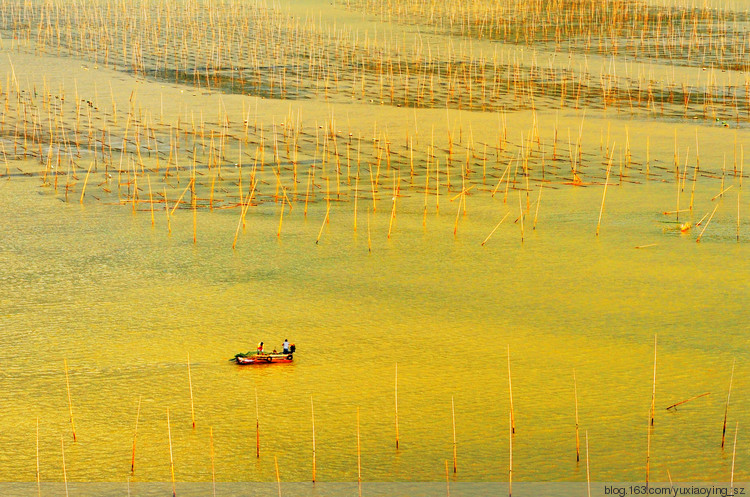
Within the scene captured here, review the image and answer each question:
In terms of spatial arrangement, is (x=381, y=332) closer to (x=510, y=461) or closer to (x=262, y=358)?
(x=262, y=358)

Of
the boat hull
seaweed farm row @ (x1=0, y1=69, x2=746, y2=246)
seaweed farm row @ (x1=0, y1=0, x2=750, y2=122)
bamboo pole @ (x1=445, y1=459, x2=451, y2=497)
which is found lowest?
bamboo pole @ (x1=445, y1=459, x2=451, y2=497)

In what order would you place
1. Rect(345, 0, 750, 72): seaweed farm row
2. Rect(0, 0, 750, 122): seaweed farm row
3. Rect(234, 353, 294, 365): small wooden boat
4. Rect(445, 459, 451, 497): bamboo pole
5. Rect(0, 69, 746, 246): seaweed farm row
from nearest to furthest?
Rect(445, 459, 451, 497): bamboo pole → Rect(234, 353, 294, 365): small wooden boat → Rect(0, 69, 746, 246): seaweed farm row → Rect(0, 0, 750, 122): seaweed farm row → Rect(345, 0, 750, 72): seaweed farm row

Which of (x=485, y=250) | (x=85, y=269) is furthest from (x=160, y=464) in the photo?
(x=485, y=250)

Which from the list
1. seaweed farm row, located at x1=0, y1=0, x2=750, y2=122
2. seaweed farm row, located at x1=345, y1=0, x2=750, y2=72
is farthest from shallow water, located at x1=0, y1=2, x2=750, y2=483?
seaweed farm row, located at x1=345, y1=0, x2=750, y2=72

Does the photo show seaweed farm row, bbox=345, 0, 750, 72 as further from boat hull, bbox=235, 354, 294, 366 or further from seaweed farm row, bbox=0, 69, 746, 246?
boat hull, bbox=235, 354, 294, 366

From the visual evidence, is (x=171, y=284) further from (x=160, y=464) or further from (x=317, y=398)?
(x=160, y=464)
